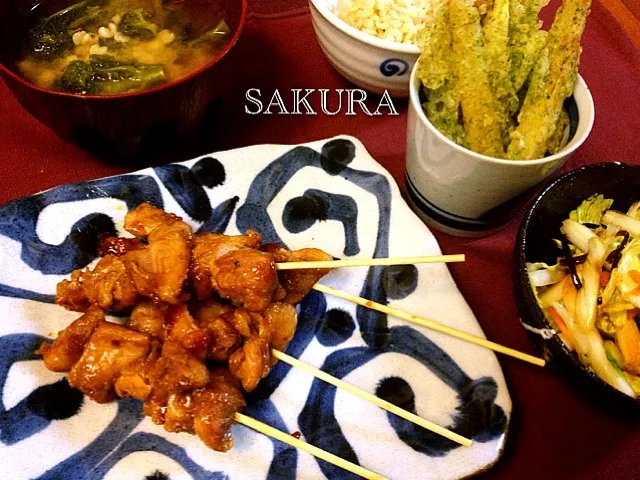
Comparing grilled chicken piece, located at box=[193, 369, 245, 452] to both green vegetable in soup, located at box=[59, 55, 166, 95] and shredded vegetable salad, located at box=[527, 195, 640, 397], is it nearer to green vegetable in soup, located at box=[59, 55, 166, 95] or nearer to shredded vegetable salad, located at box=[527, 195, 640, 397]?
shredded vegetable salad, located at box=[527, 195, 640, 397]

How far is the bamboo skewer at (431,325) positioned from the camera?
5.63 feet

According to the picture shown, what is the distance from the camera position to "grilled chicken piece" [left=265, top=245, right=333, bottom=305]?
1824 millimetres

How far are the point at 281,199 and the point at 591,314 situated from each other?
110cm

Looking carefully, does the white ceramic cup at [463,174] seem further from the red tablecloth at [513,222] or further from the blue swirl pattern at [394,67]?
the blue swirl pattern at [394,67]

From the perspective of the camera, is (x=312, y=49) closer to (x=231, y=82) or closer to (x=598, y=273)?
(x=231, y=82)

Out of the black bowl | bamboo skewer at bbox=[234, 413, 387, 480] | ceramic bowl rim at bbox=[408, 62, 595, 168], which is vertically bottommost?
bamboo skewer at bbox=[234, 413, 387, 480]

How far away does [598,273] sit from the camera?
6.04 feet

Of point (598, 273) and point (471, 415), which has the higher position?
point (598, 273)

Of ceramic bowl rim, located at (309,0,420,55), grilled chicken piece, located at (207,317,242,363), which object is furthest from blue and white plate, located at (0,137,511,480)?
ceramic bowl rim, located at (309,0,420,55)

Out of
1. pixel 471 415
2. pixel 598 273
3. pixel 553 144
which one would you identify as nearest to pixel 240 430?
pixel 471 415

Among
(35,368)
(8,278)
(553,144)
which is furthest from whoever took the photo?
(553,144)

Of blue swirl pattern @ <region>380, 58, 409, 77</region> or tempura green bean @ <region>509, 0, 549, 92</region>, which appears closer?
tempura green bean @ <region>509, 0, 549, 92</region>

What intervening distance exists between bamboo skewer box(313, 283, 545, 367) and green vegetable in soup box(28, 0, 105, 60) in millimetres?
1300

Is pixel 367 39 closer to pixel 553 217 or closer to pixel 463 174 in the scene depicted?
pixel 463 174
